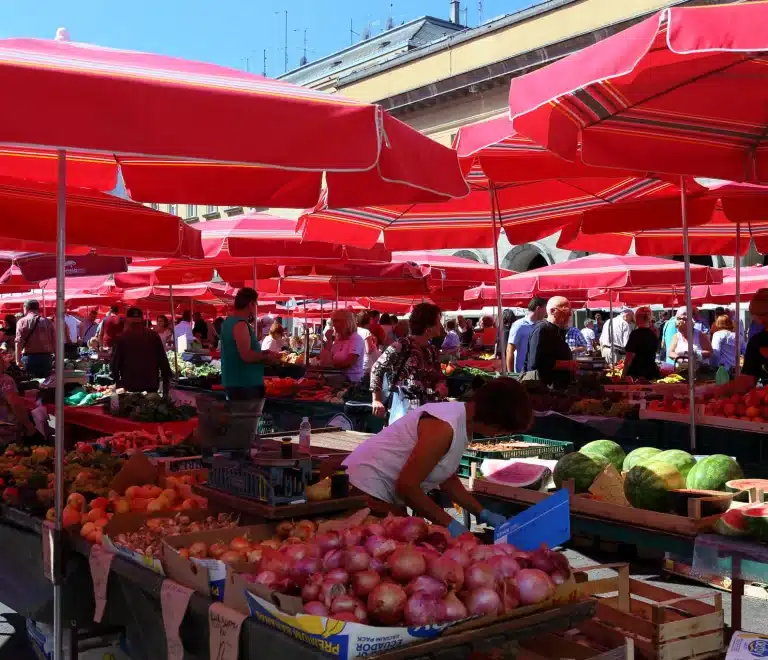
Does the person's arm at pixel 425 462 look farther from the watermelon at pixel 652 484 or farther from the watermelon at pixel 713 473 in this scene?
the watermelon at pixel 713 473

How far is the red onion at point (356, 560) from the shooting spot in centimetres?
270

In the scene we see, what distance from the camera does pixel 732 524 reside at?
12.4 ft

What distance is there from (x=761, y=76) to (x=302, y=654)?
3.49 m

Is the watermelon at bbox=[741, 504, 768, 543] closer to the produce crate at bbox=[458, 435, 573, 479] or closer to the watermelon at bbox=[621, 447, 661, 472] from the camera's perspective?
the watermelon at bbox=[621, 447, 661, 472]

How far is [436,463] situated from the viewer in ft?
12.4

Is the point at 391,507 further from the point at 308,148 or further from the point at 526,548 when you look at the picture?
the point at 308,148

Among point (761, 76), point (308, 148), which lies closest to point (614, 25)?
point (761, 76)

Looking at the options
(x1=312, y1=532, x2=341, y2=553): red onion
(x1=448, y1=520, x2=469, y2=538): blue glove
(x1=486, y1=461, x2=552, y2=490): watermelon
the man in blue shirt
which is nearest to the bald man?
the man in blue shirt

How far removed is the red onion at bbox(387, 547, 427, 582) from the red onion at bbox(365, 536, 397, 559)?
0.12 metres

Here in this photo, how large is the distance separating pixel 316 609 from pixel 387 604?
207 millimetres

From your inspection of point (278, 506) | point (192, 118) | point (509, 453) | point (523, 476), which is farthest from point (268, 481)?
point (509, 453)

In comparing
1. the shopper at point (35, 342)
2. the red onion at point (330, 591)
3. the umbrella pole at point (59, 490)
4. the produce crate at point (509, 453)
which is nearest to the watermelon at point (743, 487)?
the produce crate at point (509, 453)

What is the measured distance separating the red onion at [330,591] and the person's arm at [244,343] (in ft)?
17.0

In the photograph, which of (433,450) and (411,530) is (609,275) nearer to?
(433,450)
